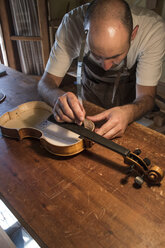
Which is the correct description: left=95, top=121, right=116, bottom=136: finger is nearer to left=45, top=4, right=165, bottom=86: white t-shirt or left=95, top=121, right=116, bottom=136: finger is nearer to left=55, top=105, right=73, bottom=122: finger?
left=55, top=105, right=73, bottom=122: finger

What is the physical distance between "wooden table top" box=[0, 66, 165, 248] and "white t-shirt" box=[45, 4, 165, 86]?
0.57 metres

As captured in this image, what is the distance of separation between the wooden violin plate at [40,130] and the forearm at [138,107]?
0.42 meters

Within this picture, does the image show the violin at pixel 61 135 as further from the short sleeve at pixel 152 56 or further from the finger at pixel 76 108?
the short sleeve at pixel 152 56

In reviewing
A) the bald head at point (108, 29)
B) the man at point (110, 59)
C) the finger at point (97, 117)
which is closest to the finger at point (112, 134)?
the man at point (110, 59)

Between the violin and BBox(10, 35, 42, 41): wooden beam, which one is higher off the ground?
BBox(10, 35, 42, 41): wooden beam

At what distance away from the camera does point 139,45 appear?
1.55 m

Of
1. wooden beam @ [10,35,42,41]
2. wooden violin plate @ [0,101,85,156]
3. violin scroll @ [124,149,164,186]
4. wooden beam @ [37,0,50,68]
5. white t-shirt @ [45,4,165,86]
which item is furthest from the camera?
wooden beam @ [10,35,42,41]

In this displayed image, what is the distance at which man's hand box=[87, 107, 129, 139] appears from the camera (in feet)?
3.89

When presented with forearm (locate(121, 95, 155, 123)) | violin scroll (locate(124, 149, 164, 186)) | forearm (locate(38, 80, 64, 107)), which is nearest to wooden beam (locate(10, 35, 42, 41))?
forearm (locate(38, 80, 64, 107))

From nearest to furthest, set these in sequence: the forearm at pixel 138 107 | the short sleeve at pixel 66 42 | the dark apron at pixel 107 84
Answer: the forearm at pixel 138 107
the short sleeve at pixel 66 42
the dark apron at pixel 107 84

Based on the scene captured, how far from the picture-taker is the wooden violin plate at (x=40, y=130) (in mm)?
1109

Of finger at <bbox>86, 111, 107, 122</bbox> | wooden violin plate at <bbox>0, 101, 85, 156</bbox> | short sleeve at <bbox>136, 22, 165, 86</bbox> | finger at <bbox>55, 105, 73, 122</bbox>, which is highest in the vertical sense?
short sleeve at <bbox>136, 22, 165, 86</bbox>

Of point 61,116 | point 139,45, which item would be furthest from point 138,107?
point 61,116

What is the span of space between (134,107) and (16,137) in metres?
0.85
